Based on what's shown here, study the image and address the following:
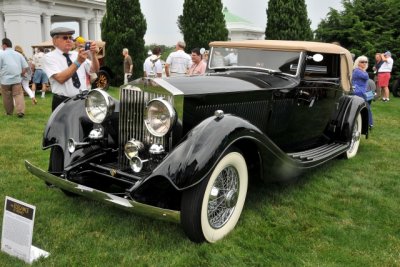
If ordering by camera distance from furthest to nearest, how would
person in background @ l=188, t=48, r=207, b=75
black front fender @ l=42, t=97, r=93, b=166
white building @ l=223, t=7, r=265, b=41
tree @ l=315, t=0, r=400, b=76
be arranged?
white building @ l=223, t=7, r=265, b=41, tree @ l=315, t=0, r=400, b=76, person in background @ l=188, t=48, r=207, b=75, black front fender @ l=42, t=97, r=93, b=166

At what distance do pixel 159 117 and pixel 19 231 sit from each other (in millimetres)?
1241

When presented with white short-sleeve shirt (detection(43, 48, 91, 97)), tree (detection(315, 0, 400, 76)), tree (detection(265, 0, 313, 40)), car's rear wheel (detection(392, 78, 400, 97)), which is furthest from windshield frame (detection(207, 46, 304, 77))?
tree (detection(265, 0, 313, 40))

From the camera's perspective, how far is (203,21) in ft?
54.2

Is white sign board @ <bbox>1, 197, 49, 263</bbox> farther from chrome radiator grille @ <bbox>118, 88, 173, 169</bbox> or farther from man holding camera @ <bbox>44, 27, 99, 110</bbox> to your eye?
man holding camera @ <bbox>44, 27, 99, 110</bbox>

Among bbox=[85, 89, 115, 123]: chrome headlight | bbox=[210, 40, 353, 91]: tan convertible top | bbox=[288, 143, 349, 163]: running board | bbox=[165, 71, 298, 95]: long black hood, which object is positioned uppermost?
bbox=[210, 40, 353, 91]: tan convertible top

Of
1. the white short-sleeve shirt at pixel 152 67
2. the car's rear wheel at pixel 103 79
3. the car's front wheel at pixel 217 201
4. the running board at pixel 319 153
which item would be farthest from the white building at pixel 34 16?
the car's front wheel at pixel 217 201

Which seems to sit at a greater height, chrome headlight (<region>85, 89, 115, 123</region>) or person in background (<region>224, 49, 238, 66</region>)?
person in background (<region>224, 49, 238, 66</region>)

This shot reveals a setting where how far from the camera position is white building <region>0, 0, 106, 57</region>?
2031 centimetres

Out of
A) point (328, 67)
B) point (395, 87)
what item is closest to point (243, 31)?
point (395, 87)

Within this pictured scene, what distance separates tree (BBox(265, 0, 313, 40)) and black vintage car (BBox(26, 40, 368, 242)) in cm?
1205

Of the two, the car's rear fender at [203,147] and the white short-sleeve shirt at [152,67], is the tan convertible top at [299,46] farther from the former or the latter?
the white short-sleeve shirt at [152,67]

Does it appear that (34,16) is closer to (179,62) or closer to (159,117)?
(179,62)

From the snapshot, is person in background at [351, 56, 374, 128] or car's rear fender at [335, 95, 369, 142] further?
person in background at [351, 56, 374, 128]

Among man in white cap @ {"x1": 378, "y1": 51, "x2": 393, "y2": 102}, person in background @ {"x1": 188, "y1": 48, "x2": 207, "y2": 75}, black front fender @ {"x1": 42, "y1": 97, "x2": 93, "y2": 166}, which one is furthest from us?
man in white cap @ {"x1": 378, "y1": 51, "x2": 393, "y2": 102}
